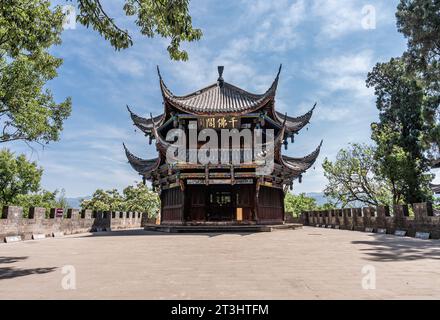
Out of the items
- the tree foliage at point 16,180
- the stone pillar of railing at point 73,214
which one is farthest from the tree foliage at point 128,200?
the stone pillar of railing at point 73,214

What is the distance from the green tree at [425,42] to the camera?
16.3 metres

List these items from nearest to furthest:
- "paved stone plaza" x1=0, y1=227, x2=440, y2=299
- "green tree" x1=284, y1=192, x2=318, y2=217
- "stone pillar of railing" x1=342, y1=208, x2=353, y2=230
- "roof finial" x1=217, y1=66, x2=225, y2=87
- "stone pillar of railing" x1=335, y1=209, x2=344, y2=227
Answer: "paved stone plaza" x1=0, y1=227, x2=440, y2=299 → "stone pillar of railing" x1=342, y1=208, x2=353, y2=230 → "stone pillar of railing" x1=335, y1=209, x2=344, y2=227 → "roof finial" x1=217, y1=66, x2=225, y2=87 → "green tree" x1=284, y1=192, x2=318, y2=217

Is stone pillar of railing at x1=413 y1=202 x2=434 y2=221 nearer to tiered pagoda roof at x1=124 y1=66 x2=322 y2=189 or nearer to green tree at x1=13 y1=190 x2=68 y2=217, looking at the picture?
tiered pagoda roof at x1=124 y1=66 x2=322 y2=189

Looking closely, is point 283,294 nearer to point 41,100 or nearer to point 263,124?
point 41,100

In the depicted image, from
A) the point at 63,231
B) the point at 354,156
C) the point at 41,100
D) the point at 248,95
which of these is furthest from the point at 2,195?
Result: the point at 354,156

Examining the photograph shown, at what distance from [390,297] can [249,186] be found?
54.3 feet

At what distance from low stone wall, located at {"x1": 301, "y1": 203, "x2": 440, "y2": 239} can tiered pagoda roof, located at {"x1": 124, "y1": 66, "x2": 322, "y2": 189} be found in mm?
5164

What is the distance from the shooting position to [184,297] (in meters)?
3.68

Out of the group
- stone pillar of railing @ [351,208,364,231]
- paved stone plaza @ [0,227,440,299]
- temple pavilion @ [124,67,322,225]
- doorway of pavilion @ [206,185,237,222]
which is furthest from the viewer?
stone pillar of railing @ [351,208,364,231]

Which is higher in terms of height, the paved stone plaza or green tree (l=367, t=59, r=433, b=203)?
green tree (l=367, t=59, r=433, b=203)

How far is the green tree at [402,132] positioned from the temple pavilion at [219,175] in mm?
7060

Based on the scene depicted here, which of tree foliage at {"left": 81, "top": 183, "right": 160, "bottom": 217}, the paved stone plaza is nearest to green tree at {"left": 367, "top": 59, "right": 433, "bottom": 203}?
the paved stone plaza

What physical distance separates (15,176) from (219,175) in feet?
113

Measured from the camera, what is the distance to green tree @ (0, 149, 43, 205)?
38.8 metres
